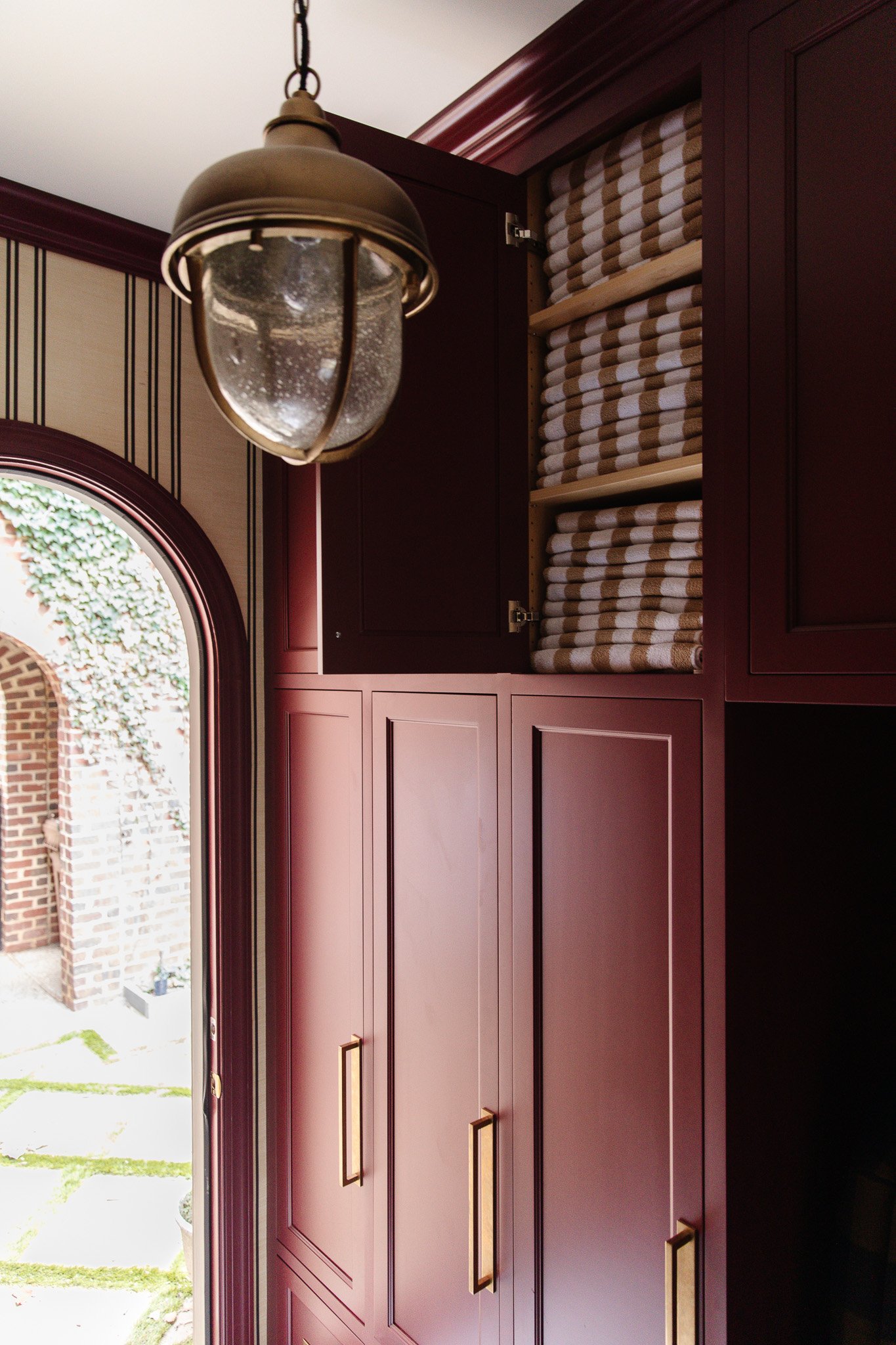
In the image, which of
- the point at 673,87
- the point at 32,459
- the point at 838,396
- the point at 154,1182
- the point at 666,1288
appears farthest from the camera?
the point at 154,1182

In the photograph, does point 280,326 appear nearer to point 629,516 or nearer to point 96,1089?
point 629,516

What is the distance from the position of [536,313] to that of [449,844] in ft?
2.97

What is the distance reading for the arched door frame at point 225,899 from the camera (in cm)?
191

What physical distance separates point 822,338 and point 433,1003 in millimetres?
1150

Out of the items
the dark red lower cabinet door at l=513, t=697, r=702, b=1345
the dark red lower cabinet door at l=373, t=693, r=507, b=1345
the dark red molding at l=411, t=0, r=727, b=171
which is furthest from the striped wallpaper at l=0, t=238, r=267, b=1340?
the dark red lower cabinet door at l=513, t=697, r=702, b=1345

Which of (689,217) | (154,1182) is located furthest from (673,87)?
(154,1182)

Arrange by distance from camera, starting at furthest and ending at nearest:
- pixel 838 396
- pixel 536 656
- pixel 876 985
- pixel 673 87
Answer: pixel 536 656 → pixel 876 985 → pixel 673 87 → pixel 838 396

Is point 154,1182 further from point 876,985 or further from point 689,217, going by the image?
point 689,217

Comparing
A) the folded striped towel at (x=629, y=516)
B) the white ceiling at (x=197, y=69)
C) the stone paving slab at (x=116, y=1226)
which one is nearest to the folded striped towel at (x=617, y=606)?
the folded striped towel at (x=629, y=516)

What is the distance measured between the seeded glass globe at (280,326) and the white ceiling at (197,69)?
2.74 feet

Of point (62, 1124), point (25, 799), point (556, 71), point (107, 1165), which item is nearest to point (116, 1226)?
point (107, 1165)

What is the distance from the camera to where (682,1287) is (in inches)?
39.6

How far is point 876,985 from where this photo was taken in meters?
1.22

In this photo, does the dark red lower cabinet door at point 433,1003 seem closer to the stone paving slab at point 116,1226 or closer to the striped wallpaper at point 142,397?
the striped wallpaper at point 142,397
